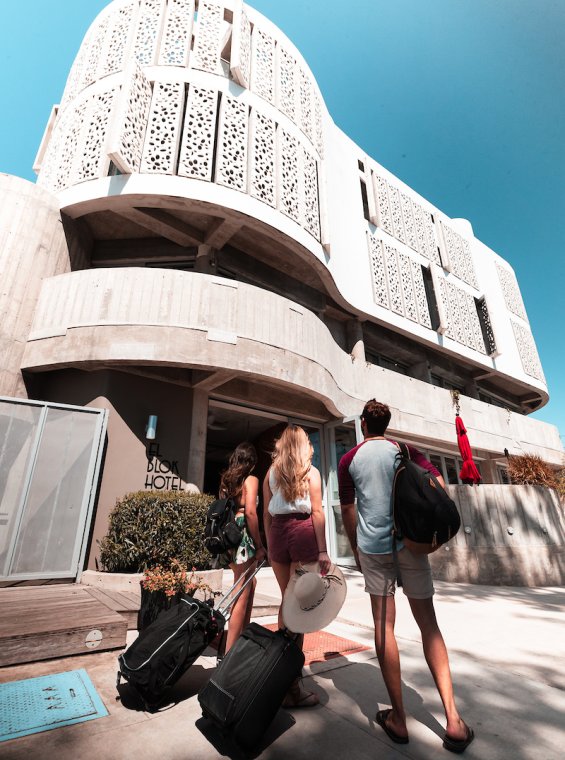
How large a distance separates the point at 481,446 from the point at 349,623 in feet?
41.6

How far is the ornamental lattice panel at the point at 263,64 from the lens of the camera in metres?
10.3

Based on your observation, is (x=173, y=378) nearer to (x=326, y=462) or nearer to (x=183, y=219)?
(x=183, y=219)

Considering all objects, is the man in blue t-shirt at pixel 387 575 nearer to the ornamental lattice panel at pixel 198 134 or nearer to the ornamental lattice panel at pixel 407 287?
the ornamental lattice panel at pixel 198 134

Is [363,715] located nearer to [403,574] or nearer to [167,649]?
[403,574]

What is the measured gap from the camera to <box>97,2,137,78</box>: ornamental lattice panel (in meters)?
9.66

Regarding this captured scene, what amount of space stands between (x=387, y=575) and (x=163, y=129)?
10.2m

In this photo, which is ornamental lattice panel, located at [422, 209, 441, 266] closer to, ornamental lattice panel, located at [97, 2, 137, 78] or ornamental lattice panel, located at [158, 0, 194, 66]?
ornamental lattice panel, located at [158, 0, 194, 66]

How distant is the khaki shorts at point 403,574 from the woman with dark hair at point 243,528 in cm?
108

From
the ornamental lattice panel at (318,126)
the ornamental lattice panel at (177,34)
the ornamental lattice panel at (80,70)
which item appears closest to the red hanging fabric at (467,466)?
the ornamental lattice panel at (318,126)

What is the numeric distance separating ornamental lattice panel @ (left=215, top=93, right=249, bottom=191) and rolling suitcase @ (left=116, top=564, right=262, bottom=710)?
8.74 metres

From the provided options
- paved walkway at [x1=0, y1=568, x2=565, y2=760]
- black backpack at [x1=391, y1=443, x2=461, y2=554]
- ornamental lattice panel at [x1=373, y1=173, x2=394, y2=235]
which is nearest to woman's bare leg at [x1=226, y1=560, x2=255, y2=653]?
paved walkway at [x1=0, y1=568, x2=565, y2=760]

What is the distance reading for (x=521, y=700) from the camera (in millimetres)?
2516

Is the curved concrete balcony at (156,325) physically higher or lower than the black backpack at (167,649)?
higher

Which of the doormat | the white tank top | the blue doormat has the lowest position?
the doormat
